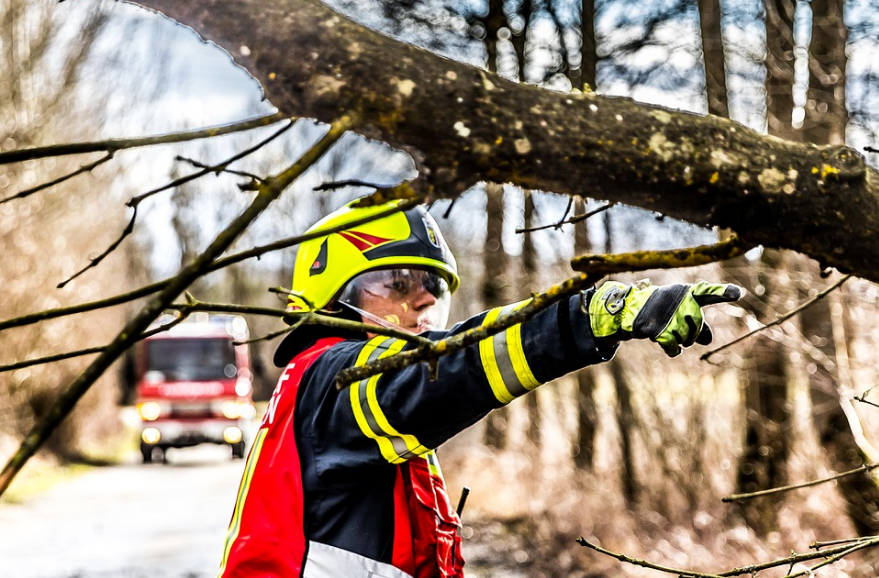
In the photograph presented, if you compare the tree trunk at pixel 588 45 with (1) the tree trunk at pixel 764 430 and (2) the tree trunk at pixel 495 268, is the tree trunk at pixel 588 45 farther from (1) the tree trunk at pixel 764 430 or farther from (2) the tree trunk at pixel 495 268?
(1) the tree trunk at pixel 764 430

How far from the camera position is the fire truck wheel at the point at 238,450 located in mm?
20852

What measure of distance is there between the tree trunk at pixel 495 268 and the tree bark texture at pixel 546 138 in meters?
9.89

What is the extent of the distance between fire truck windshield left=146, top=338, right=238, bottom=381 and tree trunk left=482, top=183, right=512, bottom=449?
295 inches

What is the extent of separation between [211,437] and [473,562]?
12.2 meters

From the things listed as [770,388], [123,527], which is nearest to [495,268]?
[770,388]

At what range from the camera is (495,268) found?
43.9 ft

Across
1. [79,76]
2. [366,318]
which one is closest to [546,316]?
[366,318]

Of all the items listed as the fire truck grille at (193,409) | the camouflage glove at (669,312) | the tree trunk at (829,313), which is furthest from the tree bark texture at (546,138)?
the fire truck grille at (193,409)

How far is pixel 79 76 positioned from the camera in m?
18.8

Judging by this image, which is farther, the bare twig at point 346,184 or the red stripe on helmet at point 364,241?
the red stripe on helmet at point 364,241

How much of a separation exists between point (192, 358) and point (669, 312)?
798 inches

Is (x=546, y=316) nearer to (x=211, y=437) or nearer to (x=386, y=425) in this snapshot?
(x=386, y=425)

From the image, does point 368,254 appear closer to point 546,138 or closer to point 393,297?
point 393,297

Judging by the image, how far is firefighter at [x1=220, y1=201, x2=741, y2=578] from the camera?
2.13m
